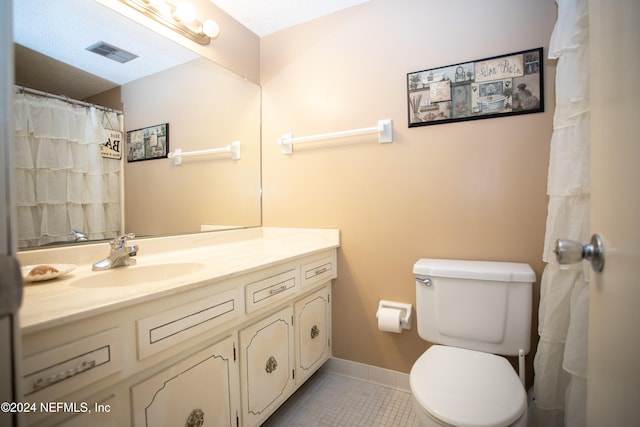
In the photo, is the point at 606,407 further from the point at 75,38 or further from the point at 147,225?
the point at 75,38

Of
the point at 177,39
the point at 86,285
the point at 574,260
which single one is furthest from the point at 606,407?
the point at 177,39

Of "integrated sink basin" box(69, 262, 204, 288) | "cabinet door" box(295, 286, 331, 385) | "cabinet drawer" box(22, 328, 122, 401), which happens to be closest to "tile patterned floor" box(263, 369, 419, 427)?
"cabinet door" box(295, 286, 331, 385)

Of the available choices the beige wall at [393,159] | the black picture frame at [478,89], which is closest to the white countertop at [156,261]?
the beige wall at [393,159]

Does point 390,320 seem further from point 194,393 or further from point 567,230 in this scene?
point 194,393

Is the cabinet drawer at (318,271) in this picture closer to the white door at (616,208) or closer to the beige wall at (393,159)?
the beige wall at (393,159)

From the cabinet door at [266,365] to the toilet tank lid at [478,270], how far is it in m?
0.70

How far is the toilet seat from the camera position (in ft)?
2.78

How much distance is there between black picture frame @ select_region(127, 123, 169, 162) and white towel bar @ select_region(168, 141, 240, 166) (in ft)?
0.19

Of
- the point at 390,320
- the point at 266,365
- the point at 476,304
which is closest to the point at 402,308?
the point at 390,320

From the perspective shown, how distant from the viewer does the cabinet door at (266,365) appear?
1127mm

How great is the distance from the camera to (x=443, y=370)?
108 cm

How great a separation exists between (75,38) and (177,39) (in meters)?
0.48

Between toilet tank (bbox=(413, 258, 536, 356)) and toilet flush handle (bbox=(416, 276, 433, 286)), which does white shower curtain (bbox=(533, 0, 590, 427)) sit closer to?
toilet tank (bbox=(413, 258, 536, 356))

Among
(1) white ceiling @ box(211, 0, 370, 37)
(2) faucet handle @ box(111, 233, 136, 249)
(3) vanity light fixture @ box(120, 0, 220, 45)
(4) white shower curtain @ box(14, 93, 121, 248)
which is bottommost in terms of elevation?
(2) faucet handle @ box(111, 233, 136, 249)
